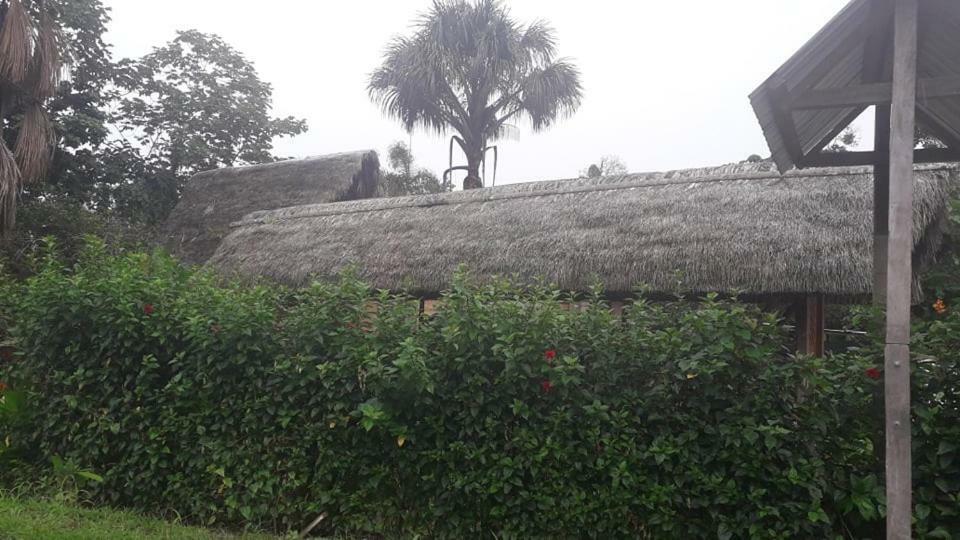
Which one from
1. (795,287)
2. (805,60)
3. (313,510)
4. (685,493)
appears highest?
(805,60)

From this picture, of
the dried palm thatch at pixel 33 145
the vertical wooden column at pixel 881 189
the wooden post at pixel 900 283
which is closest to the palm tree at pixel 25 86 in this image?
the dried palm thatch at pixel 33 145

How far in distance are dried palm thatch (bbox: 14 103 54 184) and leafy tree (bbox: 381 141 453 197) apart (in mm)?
14337

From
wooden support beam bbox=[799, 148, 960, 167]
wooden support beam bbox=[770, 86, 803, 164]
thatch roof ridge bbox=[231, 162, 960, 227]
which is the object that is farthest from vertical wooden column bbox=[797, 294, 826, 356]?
wooden support beam bbox=[770, 86, 803, 164]

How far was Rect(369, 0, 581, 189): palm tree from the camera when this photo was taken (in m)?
20.8

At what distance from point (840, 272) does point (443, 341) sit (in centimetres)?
445

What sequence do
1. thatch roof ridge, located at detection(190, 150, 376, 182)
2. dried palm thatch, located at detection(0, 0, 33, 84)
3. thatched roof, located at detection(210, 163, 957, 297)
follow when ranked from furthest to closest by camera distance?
thatch roof ridge, located at detection(190, 150, 376, 182), dried palm thatch, located at detection(0, 0, 33, 84), thatched roof, located at detection(210, 163, 957, 297)

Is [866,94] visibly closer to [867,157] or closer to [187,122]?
[867,157]

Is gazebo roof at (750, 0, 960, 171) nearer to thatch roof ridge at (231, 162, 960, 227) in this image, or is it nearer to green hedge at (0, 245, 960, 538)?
green hedge at (0, 245, 960, 538)

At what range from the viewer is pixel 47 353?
5199 millimetres

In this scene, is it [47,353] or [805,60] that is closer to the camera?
[805,60]

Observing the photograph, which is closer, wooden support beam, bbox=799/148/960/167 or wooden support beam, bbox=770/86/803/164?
wooden support beam, bbox=770/86/803/164

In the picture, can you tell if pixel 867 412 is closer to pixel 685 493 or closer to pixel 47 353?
pixel 685 493

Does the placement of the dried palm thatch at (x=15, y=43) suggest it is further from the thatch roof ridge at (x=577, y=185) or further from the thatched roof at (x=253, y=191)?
the thatched roof at (x=253, y=191)

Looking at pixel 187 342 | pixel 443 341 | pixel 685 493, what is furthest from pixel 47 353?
pixel 685 493
